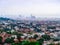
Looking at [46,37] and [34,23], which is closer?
[46,37]

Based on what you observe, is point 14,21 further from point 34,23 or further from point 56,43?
point 56,43

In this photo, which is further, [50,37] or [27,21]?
[27,21]

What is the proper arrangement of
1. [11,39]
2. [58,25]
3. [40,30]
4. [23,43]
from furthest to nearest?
[40,30]
[58,25]
[11,39]
[23,43]

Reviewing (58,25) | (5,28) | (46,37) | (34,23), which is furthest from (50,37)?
(5,28)

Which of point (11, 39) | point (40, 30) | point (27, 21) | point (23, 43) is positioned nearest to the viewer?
point (23, 43)

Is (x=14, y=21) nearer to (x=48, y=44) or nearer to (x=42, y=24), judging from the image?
(x=42, y=24)

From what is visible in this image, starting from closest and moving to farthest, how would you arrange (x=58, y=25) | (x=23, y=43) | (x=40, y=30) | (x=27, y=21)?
(x=23, y=43), (x=58, y=25), (x=40, y=30), (x=27, y=21)

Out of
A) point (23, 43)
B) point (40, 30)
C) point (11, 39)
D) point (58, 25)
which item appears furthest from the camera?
point (40, 30)

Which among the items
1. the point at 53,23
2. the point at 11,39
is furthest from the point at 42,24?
the point at 11,39
